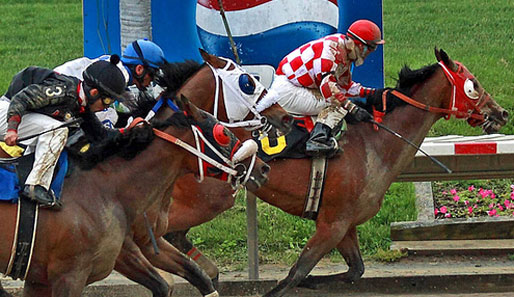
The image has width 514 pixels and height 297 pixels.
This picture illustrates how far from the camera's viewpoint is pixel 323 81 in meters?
7.84

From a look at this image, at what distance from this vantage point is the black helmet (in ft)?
A: 21.1

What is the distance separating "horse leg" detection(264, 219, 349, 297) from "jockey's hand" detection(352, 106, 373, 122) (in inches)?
33.3

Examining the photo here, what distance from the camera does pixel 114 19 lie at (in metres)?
9.45

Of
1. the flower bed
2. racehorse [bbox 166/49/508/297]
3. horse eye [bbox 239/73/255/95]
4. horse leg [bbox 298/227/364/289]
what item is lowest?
the flower bed

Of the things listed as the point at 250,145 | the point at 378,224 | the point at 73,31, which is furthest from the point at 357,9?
the point at 73,31

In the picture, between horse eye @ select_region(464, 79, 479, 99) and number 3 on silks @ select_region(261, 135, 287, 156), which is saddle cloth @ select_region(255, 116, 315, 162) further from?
horse eye @ select_region(464, 79, 479, 99)

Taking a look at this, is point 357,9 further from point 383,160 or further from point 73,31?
point 73,31

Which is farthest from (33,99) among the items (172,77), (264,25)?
(264,25)

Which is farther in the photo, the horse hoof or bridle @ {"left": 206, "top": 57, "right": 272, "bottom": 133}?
the horse hoof

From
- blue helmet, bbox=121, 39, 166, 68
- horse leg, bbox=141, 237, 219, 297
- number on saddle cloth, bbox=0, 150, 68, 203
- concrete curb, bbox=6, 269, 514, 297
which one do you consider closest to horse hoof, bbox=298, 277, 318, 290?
concrete curb, bbox=6, 269, 514, 297

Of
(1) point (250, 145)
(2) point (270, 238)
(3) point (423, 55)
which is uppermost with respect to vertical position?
(1) point (250, 145)

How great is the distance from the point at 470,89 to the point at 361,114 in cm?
92

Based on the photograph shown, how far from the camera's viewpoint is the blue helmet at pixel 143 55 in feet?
24.3

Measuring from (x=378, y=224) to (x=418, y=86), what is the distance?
80.6 inches
